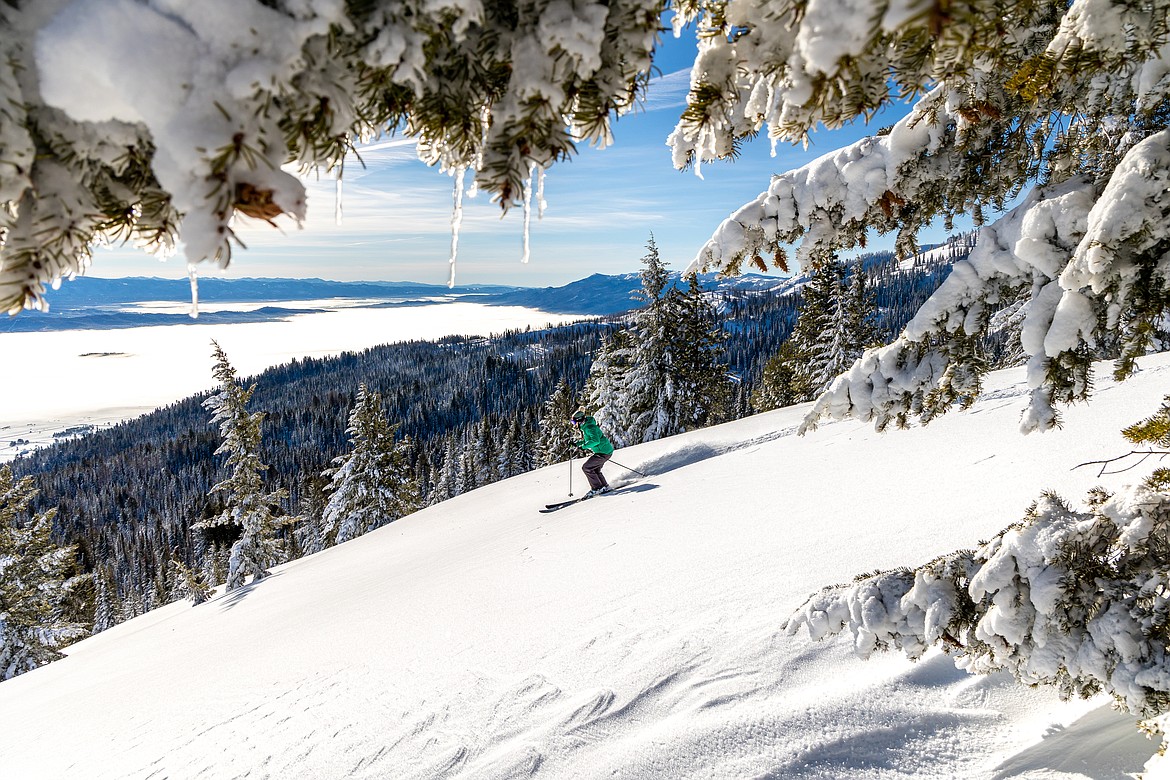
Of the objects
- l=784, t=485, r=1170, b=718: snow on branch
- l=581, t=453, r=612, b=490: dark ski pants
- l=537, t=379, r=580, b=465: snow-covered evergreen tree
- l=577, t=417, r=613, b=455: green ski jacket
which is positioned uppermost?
l=784, t=485, r=1170, b=718: snow on branch

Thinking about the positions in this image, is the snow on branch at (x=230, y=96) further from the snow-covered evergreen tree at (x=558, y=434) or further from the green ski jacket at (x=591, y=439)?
the snow-covered evergreen tree at (x=558, y=434)

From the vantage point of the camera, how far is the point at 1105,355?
2.94 meters

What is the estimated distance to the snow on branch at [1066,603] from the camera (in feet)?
7.54

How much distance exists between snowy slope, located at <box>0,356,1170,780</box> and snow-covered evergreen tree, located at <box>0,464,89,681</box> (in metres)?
12.3

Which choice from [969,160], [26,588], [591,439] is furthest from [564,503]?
[26,588]

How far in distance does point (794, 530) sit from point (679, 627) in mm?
1999

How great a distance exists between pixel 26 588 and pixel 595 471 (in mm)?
19598

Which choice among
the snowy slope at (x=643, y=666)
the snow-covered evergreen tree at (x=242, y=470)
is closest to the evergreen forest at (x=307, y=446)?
the snow-covered evergreen tree at (x=242, y=470)

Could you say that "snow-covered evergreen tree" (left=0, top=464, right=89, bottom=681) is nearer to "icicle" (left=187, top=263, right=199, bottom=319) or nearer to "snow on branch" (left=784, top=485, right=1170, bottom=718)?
"icicle" (left=187, top=263, right=199, bottom=319)

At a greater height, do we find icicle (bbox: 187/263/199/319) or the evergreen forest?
icicle (bbox: 187/263/199/319)

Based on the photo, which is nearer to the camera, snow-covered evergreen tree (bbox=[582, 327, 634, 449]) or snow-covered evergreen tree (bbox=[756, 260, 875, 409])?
snow-covered evergreen tree (bbox=[582, 327, 634, 449])

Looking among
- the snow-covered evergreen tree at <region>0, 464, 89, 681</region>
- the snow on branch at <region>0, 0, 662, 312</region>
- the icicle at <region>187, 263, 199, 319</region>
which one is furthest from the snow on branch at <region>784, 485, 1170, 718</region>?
the snow-covered evergreen tree at <region>0, 464, 89, 681</region>

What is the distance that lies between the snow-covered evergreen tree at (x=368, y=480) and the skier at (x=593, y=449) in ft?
51.2

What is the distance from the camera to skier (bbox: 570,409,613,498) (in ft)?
36.7
